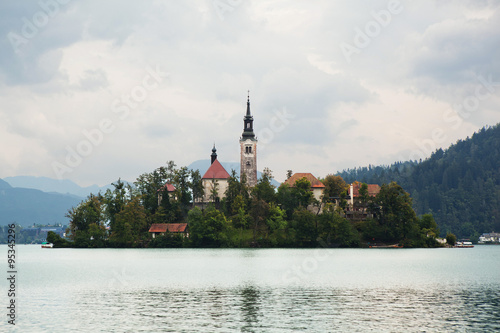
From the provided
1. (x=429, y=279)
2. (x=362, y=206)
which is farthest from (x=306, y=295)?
(x=362, y=206)

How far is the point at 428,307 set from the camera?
3919 cm

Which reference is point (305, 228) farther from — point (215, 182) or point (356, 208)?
point (215, 182)

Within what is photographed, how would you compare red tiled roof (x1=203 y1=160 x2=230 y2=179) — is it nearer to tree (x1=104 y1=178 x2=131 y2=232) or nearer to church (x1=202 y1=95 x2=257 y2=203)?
church (x1=202 y1=95 x2=257 y2=203)

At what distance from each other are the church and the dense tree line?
7274 millimetres

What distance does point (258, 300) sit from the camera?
42594 mm

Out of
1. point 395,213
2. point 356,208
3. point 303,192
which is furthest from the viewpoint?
point 356,208

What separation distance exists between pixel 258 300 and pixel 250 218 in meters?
91.1

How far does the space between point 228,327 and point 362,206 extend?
113009mm

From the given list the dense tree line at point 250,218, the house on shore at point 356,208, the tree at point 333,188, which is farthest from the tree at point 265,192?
the house on shore at point 356,208

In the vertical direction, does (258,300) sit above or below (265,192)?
below

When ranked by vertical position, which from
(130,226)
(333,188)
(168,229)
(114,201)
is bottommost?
(168,229)

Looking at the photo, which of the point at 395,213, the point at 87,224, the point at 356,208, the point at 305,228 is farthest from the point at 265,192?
the point at 87,224

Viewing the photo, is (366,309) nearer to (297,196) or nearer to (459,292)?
(459,292)

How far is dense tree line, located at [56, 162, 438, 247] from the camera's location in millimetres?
129000
